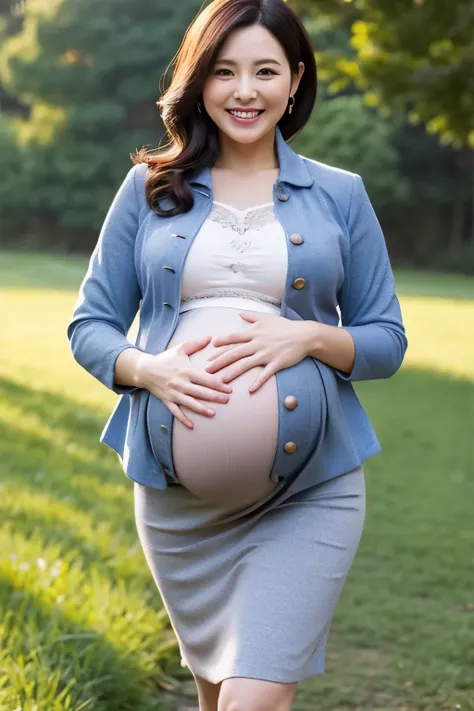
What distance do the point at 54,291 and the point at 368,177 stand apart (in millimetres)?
23285

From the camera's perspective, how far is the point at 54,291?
28.6m

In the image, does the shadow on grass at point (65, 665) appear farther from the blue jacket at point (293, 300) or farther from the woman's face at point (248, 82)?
the woman's face at point (248, 82)

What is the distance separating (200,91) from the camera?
9.88 feet

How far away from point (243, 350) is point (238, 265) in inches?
8.7

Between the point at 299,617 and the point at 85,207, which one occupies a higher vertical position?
the point at 85,207

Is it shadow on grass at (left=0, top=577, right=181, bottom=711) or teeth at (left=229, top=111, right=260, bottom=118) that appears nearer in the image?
teeth at (left=229, top=111, right=260, bottom=118)

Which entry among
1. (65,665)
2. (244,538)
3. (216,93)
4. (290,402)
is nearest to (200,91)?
(216,93)

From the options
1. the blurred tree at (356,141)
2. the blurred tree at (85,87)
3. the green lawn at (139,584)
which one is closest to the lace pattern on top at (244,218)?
the green lawn at (139,584)

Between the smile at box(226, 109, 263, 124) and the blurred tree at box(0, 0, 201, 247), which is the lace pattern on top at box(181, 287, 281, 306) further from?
the blurred tree at box(0, 0, 201, 247)

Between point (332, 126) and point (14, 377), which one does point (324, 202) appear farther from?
point (332, 126)

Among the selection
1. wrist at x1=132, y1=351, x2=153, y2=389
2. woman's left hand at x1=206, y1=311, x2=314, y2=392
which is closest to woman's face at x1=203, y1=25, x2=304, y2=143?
woman's left hand at x1=206, y1=311, x2=314, y2=392

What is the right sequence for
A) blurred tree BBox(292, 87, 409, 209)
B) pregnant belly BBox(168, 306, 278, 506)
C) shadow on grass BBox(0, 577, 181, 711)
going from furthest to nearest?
blurred tree BBox(292, 87, 409, 209)
shadow on grass BBox(0, 577, 181, 711)
pregnant belly BBox(168, 306, 278, 506)

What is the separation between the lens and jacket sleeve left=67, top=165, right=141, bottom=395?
301 cm

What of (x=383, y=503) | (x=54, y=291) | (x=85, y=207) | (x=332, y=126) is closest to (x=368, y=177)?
(x=332, y=126)
